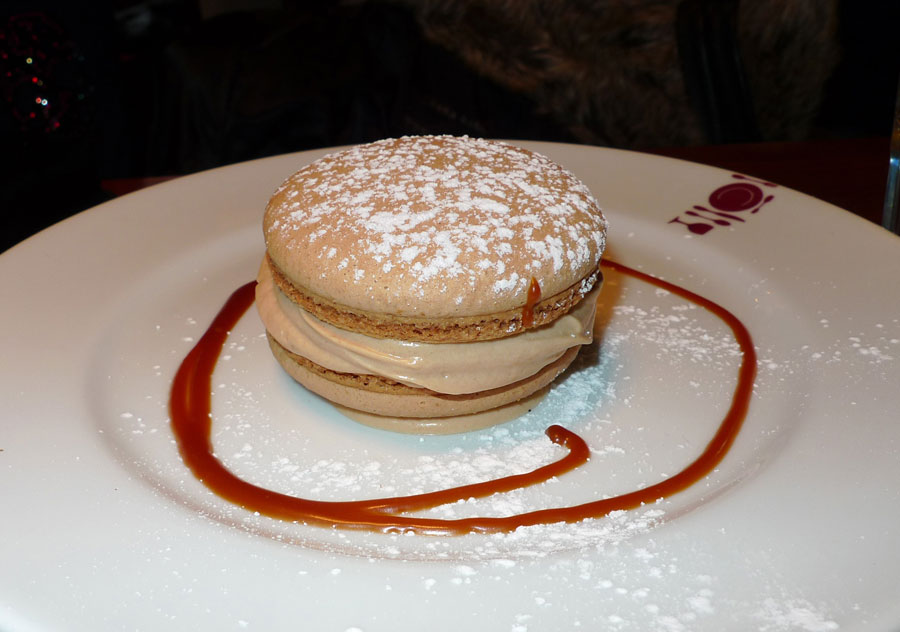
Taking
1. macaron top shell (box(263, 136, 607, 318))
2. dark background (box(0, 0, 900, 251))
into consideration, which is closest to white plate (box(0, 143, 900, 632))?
macaron top shell (box(263, 136, 607, 318))

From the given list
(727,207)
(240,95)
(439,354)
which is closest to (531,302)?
(439,354)

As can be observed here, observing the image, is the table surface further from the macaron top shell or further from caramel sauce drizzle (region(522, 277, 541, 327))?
caramel sauce drizzle (region(522, 277, 541, 327))

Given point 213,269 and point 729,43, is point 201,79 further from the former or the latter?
point 729,43

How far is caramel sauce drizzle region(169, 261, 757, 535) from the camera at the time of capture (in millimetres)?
1255

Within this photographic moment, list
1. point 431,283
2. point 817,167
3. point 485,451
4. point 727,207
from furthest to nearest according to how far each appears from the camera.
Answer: point 817,167, point 727,207, point 485,451, point 431,283

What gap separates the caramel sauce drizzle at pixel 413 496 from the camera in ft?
4.12

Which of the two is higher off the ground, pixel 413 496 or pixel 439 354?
pixel 439 354

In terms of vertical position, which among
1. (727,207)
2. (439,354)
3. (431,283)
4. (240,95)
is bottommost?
(240,95)

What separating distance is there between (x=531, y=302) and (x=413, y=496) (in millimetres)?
371

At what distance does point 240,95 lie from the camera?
3.15m

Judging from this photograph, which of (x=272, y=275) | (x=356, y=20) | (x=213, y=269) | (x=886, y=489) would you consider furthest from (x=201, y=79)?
(x=886, y=489)

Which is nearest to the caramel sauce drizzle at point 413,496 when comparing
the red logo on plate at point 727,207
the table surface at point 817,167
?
the red logo on plate at point 727,207

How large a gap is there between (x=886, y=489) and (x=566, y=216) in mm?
657

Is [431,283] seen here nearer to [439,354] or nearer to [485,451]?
[439,354]
